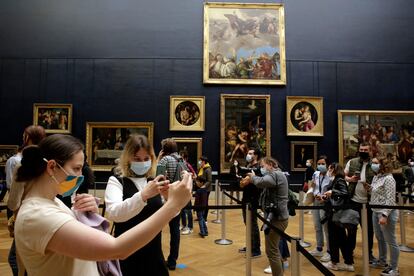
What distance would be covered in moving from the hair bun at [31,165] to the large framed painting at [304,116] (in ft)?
39.1

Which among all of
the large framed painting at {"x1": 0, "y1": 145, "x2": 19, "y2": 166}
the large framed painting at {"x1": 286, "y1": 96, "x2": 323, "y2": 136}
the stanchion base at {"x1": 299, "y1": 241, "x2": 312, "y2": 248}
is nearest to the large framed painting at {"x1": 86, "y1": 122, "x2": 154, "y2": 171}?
the large framed painting at {"x1": 0, "y1": 145, "x2": 19, "y2": 166}

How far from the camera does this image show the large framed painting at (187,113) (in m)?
12.7

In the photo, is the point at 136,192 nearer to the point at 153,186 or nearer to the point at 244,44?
the point at 153,186

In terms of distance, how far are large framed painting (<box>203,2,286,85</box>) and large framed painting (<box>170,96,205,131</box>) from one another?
3.34 feet

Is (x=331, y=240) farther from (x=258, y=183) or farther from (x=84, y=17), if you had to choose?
(x=84, y=17)

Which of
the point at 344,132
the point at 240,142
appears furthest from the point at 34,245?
the point at 344,132

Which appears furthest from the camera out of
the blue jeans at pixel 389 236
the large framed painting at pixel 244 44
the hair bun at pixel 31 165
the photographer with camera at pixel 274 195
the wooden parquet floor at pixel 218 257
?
the large framed painting at pixel 244 44

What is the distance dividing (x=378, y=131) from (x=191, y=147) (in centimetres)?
736

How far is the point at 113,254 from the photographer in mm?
1157

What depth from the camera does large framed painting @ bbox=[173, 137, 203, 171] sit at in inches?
495

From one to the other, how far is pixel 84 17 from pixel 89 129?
15.4 feet

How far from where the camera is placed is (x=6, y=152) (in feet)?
41.1

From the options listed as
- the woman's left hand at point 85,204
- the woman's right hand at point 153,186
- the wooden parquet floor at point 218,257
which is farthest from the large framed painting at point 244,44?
the woman's left hand at point 85,204

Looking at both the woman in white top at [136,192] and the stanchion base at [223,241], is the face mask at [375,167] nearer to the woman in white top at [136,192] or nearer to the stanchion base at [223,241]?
the stanchion base at [223,241]
